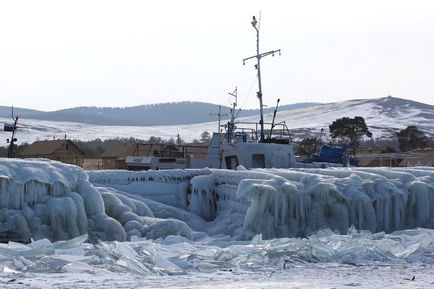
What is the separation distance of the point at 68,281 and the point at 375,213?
14444 mm

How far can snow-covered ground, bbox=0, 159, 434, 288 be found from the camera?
1567cm

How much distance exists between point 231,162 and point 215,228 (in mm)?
9099

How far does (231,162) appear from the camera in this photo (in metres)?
36.0

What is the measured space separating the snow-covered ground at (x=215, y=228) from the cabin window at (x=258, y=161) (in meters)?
5.57

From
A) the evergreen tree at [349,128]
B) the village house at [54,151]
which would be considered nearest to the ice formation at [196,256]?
the village house at [54,151]

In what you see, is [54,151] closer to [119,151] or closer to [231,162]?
[119,151]

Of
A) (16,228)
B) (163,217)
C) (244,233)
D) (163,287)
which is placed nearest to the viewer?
(163,287)

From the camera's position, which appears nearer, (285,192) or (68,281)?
(68,281)

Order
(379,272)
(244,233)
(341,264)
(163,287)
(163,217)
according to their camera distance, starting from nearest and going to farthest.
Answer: (163,287) < (379,272) < (341,264) < (244,233) < (163,217)

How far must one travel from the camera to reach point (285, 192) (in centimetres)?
2570

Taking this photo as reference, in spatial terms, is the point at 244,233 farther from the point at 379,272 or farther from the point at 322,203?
the point at 379,272

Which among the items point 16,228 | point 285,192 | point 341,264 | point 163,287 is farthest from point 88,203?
point 163,287

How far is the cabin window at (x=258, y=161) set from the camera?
35400 millimetres

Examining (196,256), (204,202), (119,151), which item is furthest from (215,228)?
(119,151)
